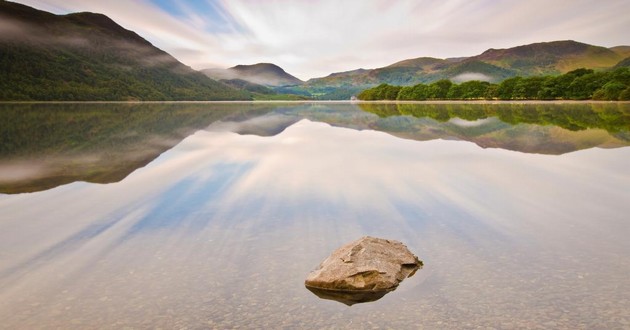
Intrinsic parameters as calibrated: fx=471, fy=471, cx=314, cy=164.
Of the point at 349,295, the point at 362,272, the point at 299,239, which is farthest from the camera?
the point at 299,239

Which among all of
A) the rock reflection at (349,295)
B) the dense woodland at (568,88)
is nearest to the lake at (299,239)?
the rock reflection at (349,295)

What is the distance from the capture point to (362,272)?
1050 cm

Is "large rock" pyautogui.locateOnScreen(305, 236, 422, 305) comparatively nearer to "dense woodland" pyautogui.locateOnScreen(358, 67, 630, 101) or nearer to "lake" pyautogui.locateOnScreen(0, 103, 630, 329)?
"lake" pyautogui.locateOnScreen(0, 103, 630, 329)

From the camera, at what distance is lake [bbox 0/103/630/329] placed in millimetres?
8961

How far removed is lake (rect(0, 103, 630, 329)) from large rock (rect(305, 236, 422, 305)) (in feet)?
1.04

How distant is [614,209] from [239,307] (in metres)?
14.4

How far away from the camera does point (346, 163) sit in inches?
1122

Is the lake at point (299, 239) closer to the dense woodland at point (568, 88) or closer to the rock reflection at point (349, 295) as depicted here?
the rock reflection at point (349, 295)

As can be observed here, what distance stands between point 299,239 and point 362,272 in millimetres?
3296

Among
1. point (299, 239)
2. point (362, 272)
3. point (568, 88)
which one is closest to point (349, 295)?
point (362, 272)

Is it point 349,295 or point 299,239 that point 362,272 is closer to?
point 349,295

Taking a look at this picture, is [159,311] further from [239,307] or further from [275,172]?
[275,172]

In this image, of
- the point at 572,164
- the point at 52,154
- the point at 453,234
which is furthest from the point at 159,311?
the point at 52,154

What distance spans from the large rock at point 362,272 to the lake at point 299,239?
1.04 ft
